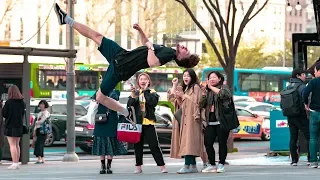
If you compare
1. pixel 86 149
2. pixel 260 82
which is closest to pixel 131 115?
pixel 86 149

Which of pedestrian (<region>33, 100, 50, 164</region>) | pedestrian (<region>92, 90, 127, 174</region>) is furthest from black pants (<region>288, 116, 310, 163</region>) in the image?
pedestrian (<region>33, 100, 50, 164</region>)

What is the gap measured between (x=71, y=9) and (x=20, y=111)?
16.1 ft

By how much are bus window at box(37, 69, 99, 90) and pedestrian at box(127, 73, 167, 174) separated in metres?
32.8

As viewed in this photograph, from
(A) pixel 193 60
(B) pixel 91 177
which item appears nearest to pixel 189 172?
(B) pixel 91 177

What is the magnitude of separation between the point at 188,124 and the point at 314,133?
2.55 meters

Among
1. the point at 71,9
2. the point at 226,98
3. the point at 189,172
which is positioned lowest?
the point at 189,172

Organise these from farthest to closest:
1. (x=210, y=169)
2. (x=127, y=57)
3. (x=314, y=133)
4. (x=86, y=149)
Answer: (x=86, y=149) → (x=314, y=133) → (x=210, y=169) → (x=127, y=57)

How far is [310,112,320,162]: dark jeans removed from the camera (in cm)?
1733

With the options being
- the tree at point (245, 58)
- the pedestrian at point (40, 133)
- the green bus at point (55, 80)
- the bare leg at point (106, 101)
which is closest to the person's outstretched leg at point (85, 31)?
the bare leg at point (106, 101)

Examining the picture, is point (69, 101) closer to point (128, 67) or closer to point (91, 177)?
point (91, 177)

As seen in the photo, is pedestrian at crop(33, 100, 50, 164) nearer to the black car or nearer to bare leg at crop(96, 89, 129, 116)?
the black car

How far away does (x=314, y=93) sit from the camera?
681 inches

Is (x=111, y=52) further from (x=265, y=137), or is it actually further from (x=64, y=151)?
(x=265, y=137)

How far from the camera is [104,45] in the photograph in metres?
13.9
